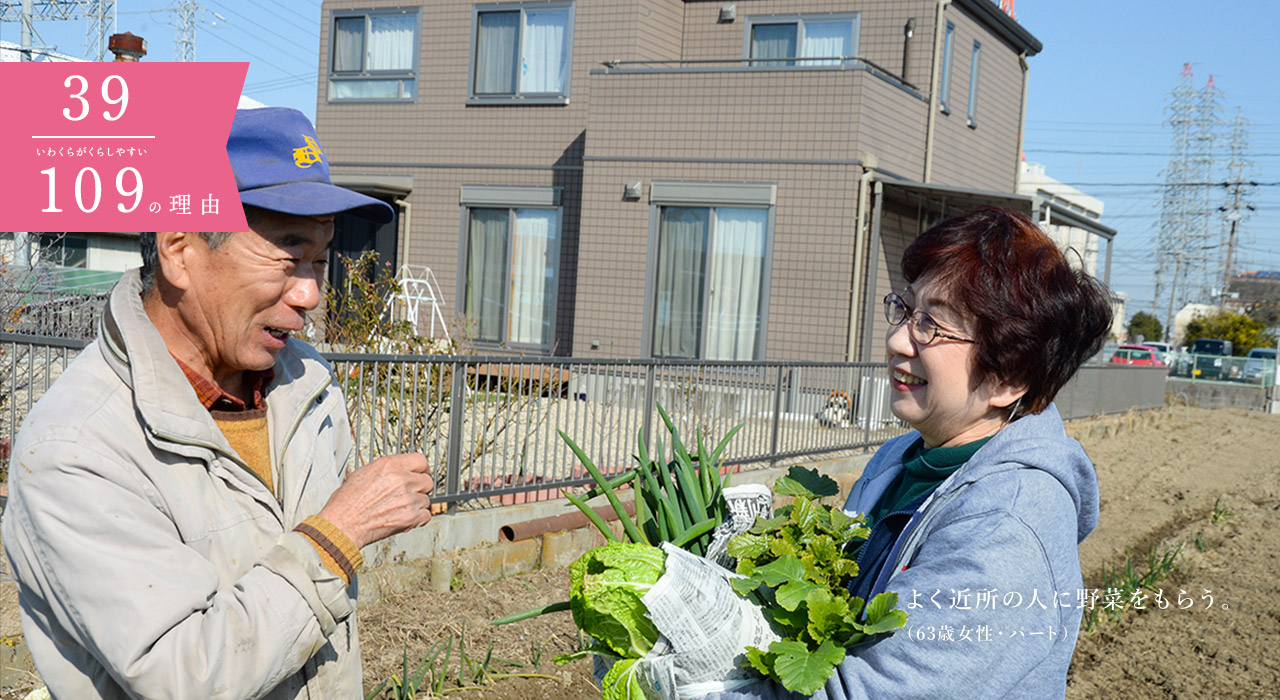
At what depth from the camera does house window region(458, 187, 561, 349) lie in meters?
14.9

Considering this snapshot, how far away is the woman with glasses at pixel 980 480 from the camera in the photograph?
1620mm

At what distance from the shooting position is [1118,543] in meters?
8.00

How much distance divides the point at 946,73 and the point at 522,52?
21.1 feet

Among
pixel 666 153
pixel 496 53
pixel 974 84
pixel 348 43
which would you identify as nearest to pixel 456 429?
pixel 666 153

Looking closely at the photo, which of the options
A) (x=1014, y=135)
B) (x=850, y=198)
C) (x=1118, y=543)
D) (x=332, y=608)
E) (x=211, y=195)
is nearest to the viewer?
(x=332, y=608)

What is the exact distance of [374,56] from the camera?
16344 mm

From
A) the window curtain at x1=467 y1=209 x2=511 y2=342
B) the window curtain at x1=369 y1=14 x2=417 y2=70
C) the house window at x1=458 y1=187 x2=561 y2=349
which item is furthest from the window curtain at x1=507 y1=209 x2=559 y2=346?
the window curtain at x1=369 y1=14 x2=417 y2=70

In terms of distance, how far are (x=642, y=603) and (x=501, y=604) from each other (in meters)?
3.66

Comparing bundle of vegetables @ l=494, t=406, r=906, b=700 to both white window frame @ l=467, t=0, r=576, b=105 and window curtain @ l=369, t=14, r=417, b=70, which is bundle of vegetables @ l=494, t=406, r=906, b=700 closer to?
white window frame @ l=467, t=0, r=576, b=105

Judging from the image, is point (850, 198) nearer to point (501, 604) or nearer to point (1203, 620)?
point (1203, 620)

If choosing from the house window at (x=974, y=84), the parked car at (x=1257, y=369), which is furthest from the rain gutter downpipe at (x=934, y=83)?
the parked car at (x=1257, y=369)

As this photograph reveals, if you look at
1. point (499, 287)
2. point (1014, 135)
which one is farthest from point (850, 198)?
point (1014, 135)

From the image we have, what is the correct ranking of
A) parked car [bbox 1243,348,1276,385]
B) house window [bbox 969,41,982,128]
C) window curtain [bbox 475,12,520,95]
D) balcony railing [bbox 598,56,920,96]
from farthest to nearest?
1. parked car [bbox 1243,348,1276,385]
2. house window [bbox 969,41,982,128]
3. window curtain [bbox 475,12,520,95]
4. balcony railing [bbox 598,56,920,96]

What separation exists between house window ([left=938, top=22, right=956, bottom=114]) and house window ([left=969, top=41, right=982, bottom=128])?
1063 millimetres
